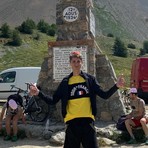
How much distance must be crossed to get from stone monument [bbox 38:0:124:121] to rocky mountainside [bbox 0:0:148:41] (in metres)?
80.6

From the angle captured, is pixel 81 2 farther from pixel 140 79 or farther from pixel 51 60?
pixel 140 79

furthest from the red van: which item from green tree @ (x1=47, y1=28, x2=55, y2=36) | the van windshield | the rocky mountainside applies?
the rocky mountainside

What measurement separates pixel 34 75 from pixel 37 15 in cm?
8935

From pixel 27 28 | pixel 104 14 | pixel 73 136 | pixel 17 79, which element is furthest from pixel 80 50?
pixel 104 14

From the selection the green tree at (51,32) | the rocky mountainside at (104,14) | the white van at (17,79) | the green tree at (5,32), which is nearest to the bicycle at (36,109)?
the white van at (17,79)

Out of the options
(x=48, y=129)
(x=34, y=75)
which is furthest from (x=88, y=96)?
(x=34, y=75)

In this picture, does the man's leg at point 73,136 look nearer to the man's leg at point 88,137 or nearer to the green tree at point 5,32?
the man's leg at point 88,137

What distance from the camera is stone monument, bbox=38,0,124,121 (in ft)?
30.8

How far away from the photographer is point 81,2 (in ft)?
32.2

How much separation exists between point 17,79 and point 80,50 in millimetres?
7111

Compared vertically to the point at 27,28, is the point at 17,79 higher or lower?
lower

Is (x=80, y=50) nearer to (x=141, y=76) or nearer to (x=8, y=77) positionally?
(x=141, y=76)

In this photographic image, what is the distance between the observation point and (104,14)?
351 ft

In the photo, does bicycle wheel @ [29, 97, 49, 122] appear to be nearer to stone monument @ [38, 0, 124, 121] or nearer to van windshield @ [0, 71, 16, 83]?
stone monument @ [38, 0, 124, 121]
